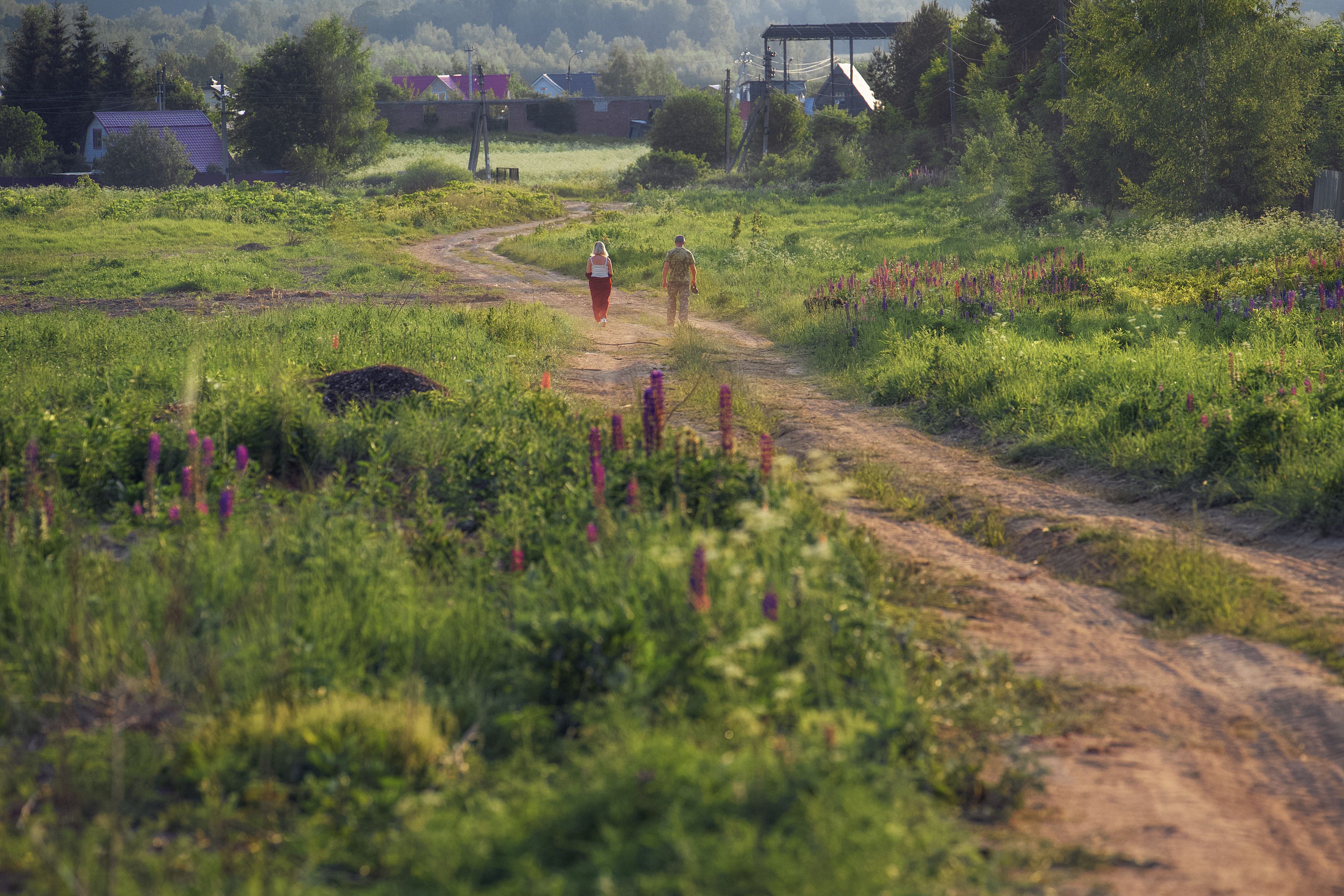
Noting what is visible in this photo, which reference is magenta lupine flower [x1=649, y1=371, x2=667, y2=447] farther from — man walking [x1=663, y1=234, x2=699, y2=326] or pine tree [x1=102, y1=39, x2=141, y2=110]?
pine tree [x1=102, y1=39, x2=141, y2=110]

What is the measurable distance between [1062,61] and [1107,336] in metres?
28.7

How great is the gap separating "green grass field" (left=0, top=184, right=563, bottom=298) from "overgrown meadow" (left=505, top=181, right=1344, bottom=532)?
7.87 meters

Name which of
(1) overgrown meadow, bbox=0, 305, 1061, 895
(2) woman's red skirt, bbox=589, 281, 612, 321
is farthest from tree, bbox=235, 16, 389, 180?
(1) overgrown meadow, bbox=0, 305, 1061, 895

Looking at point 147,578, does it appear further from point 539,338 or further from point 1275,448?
point 539,338

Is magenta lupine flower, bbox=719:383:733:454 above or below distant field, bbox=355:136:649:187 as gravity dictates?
below

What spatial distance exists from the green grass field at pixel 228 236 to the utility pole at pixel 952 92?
19.0 meters

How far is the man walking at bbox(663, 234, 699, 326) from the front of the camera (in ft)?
51.5

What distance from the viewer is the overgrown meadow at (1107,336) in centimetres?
792

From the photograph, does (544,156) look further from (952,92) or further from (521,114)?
(952,92)

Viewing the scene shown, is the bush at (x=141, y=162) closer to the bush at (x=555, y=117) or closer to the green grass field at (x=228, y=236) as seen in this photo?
the green grass field at (x=228, y=236)

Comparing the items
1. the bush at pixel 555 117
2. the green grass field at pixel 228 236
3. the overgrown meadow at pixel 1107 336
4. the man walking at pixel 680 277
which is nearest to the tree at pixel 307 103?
the green grass field at pixel 228 236

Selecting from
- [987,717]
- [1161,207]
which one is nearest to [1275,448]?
[987,717]

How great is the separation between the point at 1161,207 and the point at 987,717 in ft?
74.8

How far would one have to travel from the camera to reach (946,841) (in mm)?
3016
